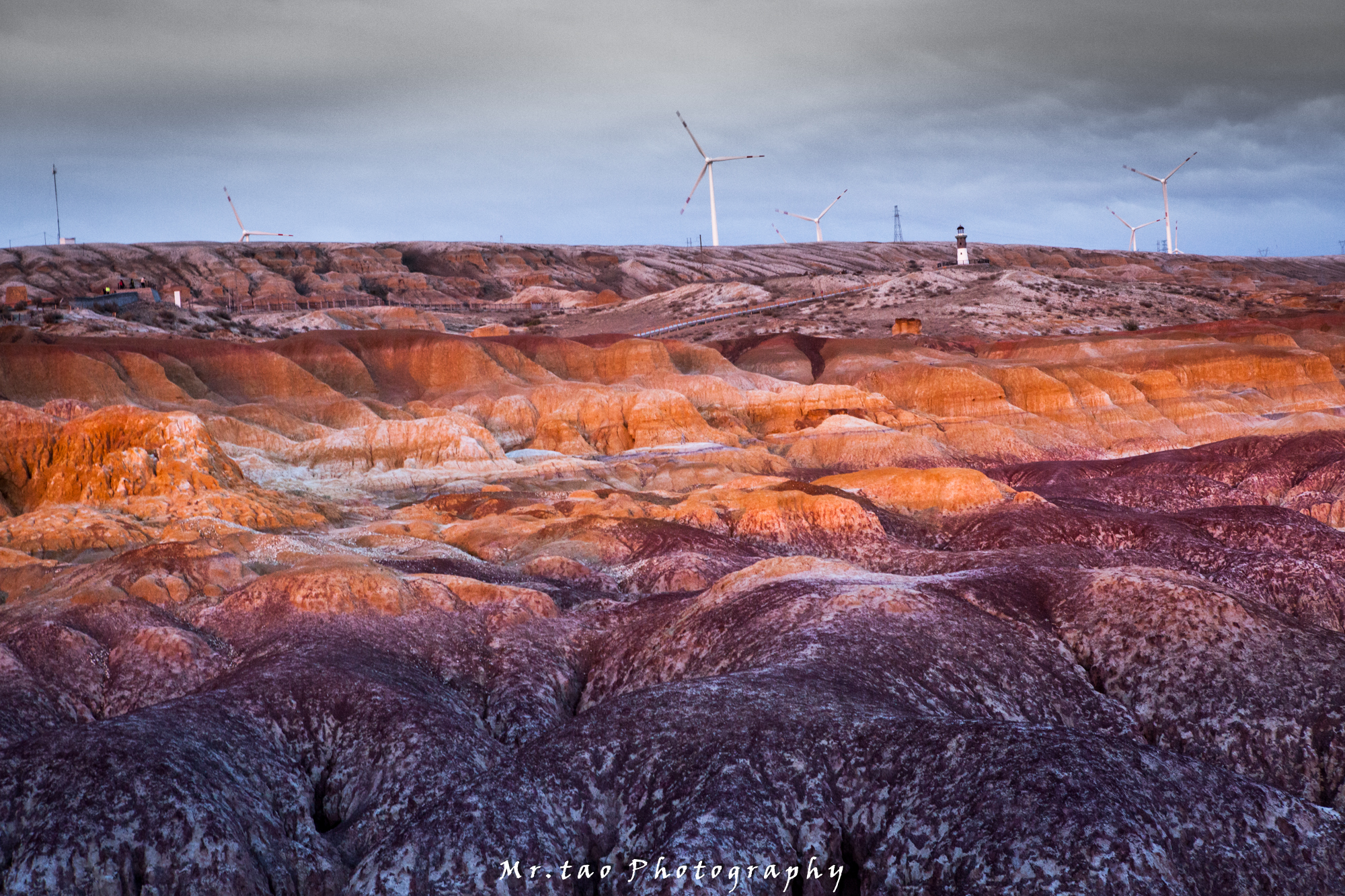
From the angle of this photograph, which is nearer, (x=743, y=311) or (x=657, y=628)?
(x=657, y=628)

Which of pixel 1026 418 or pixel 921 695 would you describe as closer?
pixel 921 695

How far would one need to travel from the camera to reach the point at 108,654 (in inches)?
1171

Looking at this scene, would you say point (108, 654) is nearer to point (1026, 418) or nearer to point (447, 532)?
point (447, 532)

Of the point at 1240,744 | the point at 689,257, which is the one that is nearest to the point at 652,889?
the point at 1240,744

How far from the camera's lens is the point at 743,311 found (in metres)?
132

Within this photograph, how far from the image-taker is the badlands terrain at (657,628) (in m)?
17.4

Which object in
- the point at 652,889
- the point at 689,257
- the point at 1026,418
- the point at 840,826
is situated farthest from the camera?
the point at 689,257

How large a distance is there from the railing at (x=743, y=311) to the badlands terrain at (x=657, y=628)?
1498 inches

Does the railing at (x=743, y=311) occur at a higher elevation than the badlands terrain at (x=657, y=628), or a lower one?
higher

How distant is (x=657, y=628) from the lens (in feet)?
101

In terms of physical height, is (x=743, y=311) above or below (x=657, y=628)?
above

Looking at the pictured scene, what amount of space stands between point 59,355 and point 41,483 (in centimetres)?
2803

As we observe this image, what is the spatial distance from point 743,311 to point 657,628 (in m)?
103

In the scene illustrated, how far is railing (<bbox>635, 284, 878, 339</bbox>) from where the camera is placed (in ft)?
412
